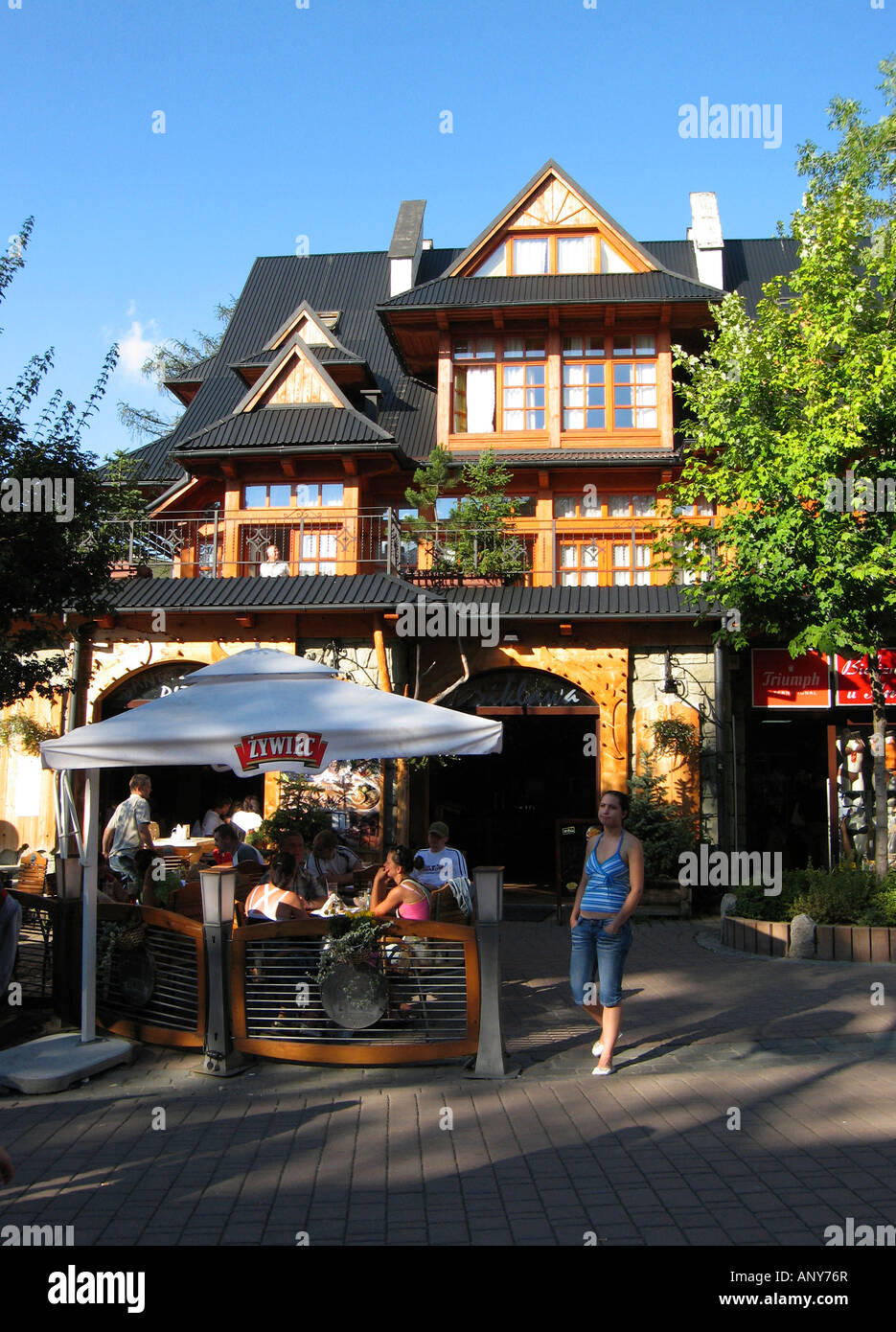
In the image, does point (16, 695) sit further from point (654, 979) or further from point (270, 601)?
point (654, 979)

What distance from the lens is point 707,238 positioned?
78.6ft

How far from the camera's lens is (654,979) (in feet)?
33.3

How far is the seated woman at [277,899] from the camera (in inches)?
308

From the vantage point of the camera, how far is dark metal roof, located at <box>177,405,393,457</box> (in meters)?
20.0

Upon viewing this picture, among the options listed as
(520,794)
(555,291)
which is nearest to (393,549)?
(520,794)

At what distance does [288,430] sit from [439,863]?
12943 millimetres

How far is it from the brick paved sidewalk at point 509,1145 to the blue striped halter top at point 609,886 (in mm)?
1044

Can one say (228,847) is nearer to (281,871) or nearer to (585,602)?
(281,871)

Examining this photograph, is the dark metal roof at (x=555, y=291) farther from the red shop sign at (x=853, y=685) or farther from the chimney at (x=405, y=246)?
the red shop sign at (x=853, y=685)

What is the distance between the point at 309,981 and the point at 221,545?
14.7 meters

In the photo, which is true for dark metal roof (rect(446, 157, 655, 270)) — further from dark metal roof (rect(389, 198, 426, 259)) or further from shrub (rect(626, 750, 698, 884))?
shrub (rect(626, 750, 698, 884))

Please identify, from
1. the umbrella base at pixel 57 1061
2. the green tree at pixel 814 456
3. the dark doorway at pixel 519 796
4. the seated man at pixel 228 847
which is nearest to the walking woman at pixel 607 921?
the umbrella base at pixel 57 1061

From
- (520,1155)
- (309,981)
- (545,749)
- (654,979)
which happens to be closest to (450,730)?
(309,981)

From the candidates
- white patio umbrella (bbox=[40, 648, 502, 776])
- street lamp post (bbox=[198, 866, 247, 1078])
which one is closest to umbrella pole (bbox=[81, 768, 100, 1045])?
white patio umbrella (bbox=[40, 648, 502, 776])
